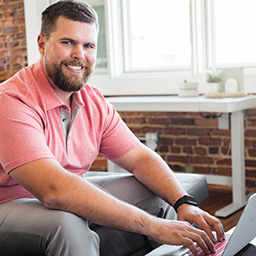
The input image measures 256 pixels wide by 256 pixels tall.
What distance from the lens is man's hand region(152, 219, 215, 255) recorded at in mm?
1597

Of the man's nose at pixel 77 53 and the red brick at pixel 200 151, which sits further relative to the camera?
the red brick at pixel 200 151

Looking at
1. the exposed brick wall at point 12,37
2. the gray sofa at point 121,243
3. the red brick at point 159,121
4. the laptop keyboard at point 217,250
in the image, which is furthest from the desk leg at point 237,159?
the exposed brick wall at point 12,37

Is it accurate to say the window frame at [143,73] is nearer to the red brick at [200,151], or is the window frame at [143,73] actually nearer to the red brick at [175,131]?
the red brick at [175,131]

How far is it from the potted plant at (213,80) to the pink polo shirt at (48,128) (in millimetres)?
1800

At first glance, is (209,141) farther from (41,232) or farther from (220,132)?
(41,232)

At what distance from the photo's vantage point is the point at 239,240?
1467mm

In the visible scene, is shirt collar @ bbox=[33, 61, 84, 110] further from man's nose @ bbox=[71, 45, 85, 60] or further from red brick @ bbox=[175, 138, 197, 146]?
red brick @ bbox=[175, 138, 197, 146]

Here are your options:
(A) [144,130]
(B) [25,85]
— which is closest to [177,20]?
(A) [144,130]

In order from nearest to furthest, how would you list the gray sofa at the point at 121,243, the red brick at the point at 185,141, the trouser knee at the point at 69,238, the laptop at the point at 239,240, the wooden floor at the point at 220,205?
the laptop at the point at 239,240, the trouser knee at the point at 69,238, the gray sofa at the point at 121,243, the wooden floor at the point at 220,205, the red brick at the point at 185,141

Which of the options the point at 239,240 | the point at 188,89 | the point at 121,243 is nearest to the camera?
the point at 239,240

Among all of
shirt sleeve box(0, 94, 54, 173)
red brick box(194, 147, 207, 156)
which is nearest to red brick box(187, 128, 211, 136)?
red brick box(194, 147, 207, 156)

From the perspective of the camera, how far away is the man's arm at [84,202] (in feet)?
5.53

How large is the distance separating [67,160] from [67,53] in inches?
16.4

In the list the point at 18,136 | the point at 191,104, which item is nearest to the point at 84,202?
the point at 18,136
